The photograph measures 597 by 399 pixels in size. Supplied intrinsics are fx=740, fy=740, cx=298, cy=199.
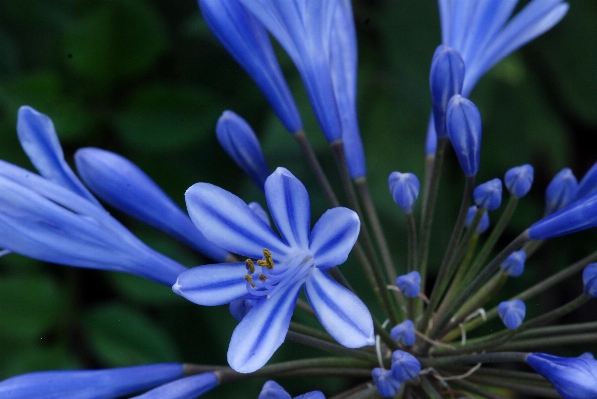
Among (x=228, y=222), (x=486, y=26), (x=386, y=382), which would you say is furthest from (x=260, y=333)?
(x=486, y=26)

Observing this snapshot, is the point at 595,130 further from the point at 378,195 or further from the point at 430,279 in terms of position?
the point at 378,195

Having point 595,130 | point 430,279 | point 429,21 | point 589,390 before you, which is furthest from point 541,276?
point 589,390

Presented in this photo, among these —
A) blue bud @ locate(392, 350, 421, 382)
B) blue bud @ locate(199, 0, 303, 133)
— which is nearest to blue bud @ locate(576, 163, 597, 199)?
blue bud @ locate(392, 350, 421, 382)

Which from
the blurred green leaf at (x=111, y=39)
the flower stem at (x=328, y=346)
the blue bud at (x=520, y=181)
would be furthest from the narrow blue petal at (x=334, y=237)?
the blurred green leaf at (x=111, y=39)

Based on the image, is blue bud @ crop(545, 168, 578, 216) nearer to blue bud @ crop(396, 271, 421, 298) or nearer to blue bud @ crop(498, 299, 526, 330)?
blue bud @ crop(498, 299, 526, 330)

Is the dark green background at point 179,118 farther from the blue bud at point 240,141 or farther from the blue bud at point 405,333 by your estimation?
the blue bud at point 405,333
